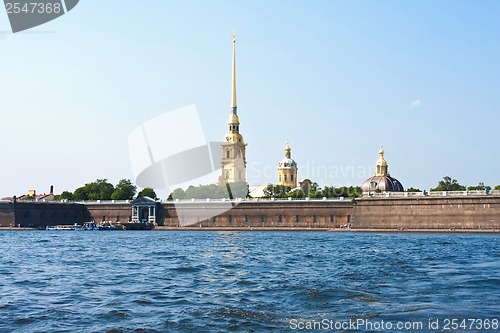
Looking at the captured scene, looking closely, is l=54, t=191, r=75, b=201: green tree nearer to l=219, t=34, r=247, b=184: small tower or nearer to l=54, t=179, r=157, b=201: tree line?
l=54, t=179, r=157, b=201: tree line

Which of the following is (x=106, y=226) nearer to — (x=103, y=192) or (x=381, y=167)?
(x=103, y=192)

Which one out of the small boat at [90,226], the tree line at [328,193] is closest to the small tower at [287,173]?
the tree line at [328,193]

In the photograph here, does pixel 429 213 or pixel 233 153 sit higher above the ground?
pixel 233 153

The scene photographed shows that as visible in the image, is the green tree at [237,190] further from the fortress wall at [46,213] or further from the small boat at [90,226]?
the small boat at [90,226]

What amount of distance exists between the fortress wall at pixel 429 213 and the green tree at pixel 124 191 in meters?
41.7

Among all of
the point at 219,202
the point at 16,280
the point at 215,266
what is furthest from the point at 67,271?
the point at 219,202

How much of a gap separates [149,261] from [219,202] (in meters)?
54.0

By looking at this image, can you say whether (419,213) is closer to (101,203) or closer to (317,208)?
(317,208)

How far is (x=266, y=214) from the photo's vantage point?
7950 cm

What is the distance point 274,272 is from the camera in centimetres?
2488

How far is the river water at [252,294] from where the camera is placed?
14.9 metres

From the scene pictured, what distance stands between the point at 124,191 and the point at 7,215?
2247cm

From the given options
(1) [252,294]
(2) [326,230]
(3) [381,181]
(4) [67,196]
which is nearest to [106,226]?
(4) [67,196]

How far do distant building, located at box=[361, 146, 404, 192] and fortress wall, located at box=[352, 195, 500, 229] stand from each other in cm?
2287
